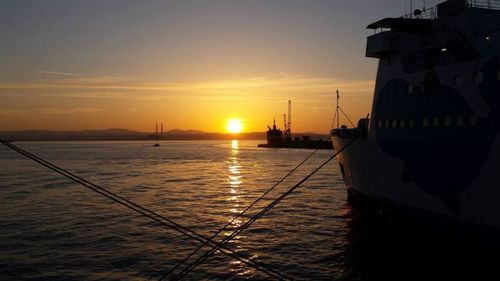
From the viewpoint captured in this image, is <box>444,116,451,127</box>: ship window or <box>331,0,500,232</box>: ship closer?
<box>331,0,500,232</box>: ship

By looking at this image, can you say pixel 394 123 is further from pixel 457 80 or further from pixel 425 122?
pixel 457 80

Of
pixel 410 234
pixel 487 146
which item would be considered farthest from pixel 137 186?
pixel 487 146

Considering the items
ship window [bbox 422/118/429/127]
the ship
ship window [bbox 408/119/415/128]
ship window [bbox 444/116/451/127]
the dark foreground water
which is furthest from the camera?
ship window [bbox 408/119/415/128]

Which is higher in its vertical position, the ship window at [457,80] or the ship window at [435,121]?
the ship window at [457,80]

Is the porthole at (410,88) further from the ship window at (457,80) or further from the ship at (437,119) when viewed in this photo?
the ship window at (457,80)

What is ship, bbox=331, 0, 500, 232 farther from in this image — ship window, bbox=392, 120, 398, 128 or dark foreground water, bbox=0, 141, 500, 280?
dark foreground water, bbox=0, 141, 500, 280

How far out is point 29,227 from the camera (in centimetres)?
2647

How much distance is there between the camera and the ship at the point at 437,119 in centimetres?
1683

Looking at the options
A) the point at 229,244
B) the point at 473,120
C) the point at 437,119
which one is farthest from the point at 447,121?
the point at 229,244

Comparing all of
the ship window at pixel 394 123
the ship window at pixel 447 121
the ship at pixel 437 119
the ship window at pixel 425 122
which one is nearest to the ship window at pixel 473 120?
the ship at pixel 437 119

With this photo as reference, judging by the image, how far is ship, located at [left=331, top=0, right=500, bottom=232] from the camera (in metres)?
16.8

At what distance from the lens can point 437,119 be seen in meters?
19.8

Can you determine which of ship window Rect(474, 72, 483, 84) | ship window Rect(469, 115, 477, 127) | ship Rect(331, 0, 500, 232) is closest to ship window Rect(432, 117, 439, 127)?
ship Rect(331, 0, 500, 232)

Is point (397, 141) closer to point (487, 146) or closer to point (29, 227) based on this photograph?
point (487, 146)
